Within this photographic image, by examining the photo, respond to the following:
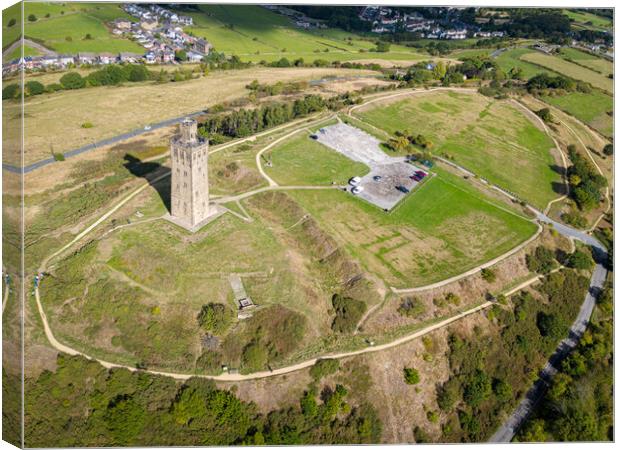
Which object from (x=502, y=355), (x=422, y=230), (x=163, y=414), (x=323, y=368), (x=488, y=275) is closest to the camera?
(x=163, y=414)

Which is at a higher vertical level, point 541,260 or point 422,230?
point 541,260

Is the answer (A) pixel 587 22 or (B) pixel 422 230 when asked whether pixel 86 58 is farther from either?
(A) pixel 587 22

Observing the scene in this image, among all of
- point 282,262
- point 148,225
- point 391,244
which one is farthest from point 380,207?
point 148,225

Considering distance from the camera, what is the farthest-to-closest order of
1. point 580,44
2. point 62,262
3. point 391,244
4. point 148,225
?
point 580,44 < point 391,244 < point 148,225 < point 62,262

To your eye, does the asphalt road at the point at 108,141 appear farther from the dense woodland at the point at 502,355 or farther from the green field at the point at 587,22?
the green field at the point at 587,22

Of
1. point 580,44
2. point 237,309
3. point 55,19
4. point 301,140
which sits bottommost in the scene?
point 237,309

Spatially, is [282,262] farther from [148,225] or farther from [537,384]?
[537,384]

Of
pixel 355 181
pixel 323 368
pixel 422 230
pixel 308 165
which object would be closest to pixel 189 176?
pixel 323 368
